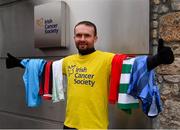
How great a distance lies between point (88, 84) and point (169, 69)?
990mm

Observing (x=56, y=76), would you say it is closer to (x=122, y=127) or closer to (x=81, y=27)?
(x=81, y=27)

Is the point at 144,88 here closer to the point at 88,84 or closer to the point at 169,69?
the point at 88,84

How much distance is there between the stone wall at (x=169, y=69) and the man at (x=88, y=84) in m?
0.77

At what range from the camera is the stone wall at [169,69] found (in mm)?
4047

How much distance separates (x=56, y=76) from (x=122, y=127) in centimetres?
107

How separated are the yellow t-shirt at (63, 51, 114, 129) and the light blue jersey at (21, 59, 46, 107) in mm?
696

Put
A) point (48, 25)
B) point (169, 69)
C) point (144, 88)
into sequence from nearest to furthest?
point (144, 88), point (169, 69), point (48, 25)

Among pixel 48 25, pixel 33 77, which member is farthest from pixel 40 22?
pixel 33 77

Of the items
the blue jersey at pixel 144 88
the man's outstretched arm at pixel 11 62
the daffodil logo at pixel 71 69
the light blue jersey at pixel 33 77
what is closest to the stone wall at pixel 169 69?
the blue jersey at pixel 144 88

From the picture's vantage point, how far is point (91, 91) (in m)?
3.68

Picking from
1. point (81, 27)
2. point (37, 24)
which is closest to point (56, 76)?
point (81, 27)

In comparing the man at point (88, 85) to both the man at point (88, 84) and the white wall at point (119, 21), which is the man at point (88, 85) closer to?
the man at point (88, 84)

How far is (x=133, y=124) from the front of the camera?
175 inches

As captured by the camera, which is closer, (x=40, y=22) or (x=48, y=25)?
(x=48, y=25)
